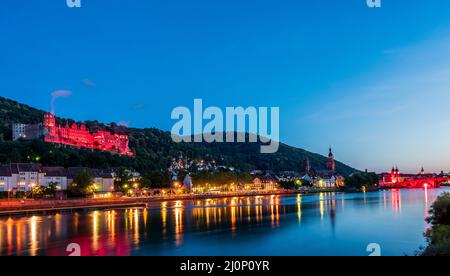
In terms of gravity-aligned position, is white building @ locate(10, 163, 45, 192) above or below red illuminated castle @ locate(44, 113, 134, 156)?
below

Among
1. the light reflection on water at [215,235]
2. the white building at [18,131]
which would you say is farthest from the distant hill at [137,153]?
the light reflection on water at [215,235]

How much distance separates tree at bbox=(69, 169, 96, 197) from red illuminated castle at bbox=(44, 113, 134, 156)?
4633 centimetres

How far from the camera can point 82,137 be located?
396 ft

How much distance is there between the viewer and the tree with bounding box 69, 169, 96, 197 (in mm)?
65125

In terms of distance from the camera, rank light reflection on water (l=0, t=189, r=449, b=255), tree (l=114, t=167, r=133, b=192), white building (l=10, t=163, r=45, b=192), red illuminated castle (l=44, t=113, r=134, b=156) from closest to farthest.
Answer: light reflection on water (l=0, t=189, r=449, b=255), white building (l=10, t=163, r=45, b=192), tree (l=114, t=167, r=133, b=192), red illuminated castle (l=44, t=113, r=134, b=156)

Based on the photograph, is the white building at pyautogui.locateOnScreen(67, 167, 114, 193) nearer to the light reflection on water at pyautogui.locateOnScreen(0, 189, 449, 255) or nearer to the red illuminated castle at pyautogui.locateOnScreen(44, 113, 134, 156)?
the light reflection on water at pyautogui.locateOnScreen(0, 189, 449, 255)

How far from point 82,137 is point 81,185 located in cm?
5836

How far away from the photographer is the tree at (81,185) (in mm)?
65125

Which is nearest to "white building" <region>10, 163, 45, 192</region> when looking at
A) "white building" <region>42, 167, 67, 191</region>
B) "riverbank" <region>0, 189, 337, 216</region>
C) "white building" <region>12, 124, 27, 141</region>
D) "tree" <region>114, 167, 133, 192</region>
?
"white building" <region>42, 167, 67, 191</region>

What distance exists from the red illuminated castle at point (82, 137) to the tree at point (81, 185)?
46334 millimetres

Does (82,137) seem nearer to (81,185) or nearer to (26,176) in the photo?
(26,176)

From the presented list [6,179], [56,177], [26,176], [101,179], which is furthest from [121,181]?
[6,179]

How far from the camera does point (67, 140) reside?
11488 cm

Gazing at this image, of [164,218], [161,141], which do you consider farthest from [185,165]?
[164,218]
